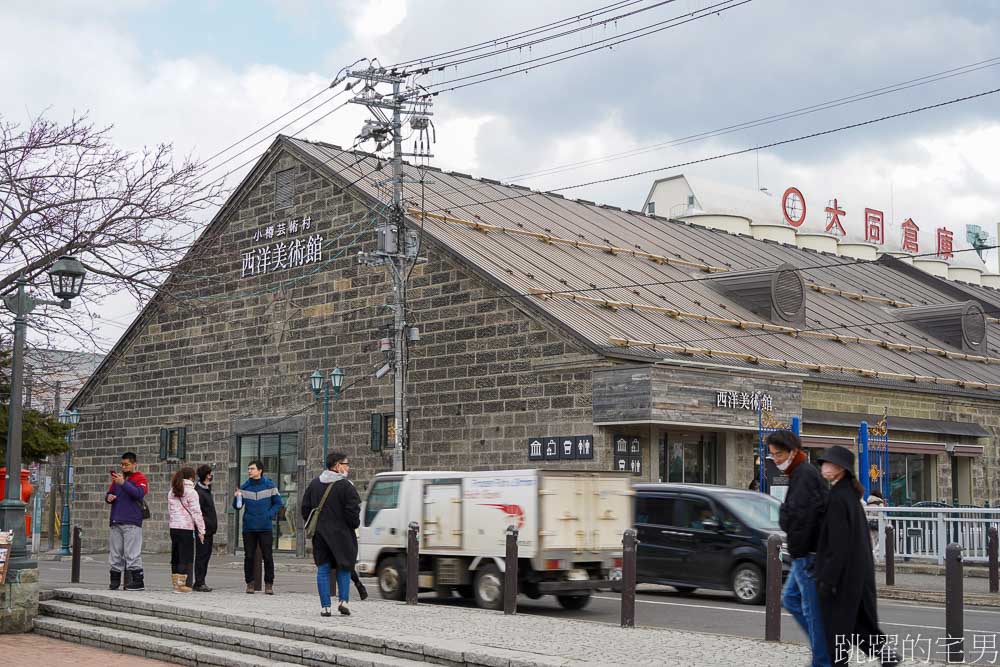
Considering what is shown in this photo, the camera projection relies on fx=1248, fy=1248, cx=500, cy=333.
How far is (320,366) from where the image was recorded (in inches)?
1237

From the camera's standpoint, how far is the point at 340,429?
30375 millimetres

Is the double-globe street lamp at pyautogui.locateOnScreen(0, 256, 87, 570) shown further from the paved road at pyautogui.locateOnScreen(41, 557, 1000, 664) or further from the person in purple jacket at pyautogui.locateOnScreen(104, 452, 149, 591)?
the paved road at pyautogui.locateOnScreen(41, 557, 1000, 664)

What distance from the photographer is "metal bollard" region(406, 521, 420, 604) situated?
50.4ft

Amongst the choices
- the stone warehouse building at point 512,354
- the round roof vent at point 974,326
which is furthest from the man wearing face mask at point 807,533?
the round roof vent at point 974,326

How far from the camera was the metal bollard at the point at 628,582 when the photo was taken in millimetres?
12930

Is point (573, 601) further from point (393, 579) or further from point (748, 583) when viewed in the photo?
point (748, 583)

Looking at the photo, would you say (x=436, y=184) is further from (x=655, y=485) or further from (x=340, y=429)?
(x=655, y=485)

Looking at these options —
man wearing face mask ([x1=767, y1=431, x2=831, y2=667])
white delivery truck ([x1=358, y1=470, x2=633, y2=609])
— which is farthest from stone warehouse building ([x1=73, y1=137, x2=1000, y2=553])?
man wearing face mask ([x1=767, y1=431, x2=831, y2=667])

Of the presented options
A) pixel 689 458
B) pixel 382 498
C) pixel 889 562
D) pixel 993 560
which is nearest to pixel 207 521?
pixel 382 498

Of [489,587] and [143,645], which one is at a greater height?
[489,587]

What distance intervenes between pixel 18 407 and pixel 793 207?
49909mm

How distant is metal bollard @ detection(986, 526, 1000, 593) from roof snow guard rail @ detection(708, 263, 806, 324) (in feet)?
42.2

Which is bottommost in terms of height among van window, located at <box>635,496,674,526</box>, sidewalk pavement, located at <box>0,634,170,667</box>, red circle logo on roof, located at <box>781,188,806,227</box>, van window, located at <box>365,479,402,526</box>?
sidewalk pavement, located at <box>0,634,170,667</box>

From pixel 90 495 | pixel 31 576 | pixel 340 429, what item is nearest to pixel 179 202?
pixel 31 576
